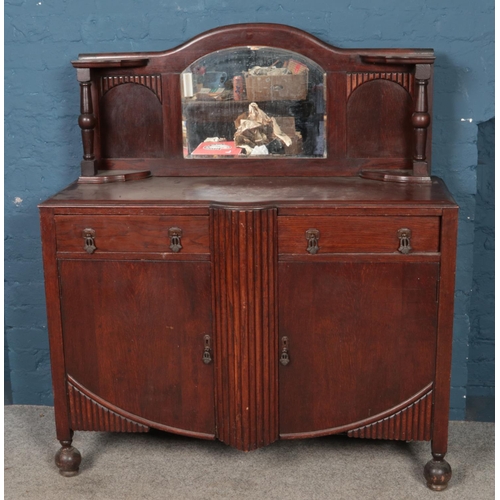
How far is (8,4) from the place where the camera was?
11.8ft

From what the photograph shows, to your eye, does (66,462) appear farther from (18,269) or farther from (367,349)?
(367,349)

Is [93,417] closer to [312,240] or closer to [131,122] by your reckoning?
[312,240]

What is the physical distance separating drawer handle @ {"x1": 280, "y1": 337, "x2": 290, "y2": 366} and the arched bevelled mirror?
83 cm

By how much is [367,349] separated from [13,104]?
72.3 inches

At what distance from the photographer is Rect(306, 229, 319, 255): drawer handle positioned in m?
3.02

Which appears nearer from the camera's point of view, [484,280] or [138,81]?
[138,81]

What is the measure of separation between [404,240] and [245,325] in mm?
645

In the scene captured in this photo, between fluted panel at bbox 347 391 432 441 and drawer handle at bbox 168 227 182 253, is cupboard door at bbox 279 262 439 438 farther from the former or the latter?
drawer handle at bbox 168 227 182 253

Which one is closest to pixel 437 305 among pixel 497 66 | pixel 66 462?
pixel 497 66

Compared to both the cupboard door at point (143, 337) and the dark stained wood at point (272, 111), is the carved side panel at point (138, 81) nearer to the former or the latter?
the dark stained wood at point (272, 111)

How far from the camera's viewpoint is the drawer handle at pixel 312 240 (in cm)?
302

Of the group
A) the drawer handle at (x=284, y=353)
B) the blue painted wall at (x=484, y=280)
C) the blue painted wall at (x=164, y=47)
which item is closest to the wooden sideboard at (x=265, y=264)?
the drawer handle at (x=284, y=353)

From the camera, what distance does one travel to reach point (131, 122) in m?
3.61

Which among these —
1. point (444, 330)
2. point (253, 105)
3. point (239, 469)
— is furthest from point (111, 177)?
point (444, 330)
